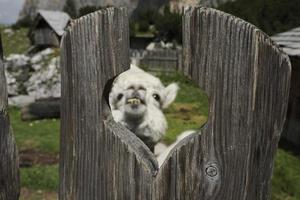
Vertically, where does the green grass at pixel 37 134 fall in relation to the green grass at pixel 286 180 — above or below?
below

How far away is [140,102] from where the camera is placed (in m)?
3.90

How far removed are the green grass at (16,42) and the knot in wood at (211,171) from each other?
26565 mm

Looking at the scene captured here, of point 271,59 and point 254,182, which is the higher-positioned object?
point 271,59

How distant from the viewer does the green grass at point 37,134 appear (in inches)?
355

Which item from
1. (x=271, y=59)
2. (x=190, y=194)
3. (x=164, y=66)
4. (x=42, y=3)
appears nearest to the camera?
(x=271, y=59)

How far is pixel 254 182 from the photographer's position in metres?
1.25

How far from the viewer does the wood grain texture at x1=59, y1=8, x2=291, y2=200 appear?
1164mm

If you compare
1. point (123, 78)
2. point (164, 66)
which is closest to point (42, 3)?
point (164, 66)

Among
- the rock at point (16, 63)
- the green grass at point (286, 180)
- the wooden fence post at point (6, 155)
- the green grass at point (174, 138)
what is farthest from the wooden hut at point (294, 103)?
the rock at point (16, 63)

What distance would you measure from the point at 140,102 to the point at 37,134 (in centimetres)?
707

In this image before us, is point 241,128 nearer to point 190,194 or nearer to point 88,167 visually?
point 190,194

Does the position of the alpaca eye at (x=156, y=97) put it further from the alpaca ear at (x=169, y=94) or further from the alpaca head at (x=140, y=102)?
the alpaca ear at (x=169, y=94)

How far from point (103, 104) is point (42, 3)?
44.0 meters

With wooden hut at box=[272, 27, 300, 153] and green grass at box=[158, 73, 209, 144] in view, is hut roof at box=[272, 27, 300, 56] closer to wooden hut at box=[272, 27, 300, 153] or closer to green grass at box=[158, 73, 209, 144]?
wooden hut at box=[272, 27, 300, 153]
